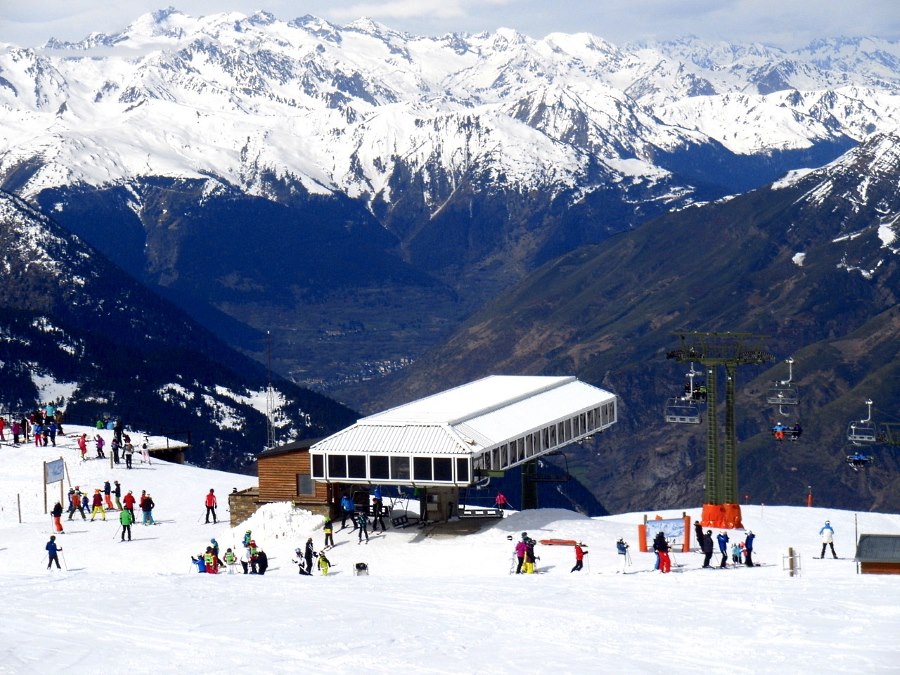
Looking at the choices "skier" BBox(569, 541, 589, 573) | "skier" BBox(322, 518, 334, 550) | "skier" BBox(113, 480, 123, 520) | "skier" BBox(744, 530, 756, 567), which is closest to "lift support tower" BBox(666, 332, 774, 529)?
"skier" BBox(744, 530, 756, 567)

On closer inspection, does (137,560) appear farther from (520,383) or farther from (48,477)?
(520,383)

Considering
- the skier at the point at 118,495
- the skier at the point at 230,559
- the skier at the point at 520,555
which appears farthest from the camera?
the skier at the point at 118,495

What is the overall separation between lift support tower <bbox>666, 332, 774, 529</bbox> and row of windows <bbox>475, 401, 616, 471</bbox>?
623 cm

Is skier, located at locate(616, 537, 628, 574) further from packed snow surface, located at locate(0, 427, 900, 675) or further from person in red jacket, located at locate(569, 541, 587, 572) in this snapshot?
person in red jacket, located at locate(569, 541, 587, 572)

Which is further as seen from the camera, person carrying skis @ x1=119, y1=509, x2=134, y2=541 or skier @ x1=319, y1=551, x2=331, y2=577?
person carrying skis @ x1=119, y1=509, x2=134, y2=541

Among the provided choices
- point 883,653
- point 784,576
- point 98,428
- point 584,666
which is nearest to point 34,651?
point 584,666

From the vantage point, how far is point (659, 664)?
52906mm

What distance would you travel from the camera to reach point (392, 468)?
82938mm

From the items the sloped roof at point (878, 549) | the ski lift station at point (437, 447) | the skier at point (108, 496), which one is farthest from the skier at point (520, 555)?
the skier at point (108, 496)

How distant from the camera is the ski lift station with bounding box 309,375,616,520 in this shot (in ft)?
270

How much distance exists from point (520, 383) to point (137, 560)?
35.1 m

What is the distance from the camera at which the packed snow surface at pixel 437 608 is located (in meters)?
52.8

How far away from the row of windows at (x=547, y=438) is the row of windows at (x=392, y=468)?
1582mm

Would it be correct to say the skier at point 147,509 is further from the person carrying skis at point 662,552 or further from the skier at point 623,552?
the person carrying skis at point 662,552
